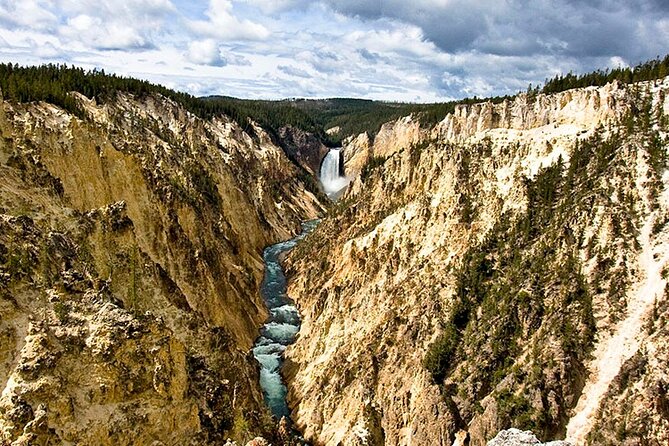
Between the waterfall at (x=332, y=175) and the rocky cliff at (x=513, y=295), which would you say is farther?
the waterfall at (x=332, y=175)

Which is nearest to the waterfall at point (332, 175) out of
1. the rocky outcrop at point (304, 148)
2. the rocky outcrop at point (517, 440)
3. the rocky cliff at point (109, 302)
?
the rocky outcrop at point (304, 148)

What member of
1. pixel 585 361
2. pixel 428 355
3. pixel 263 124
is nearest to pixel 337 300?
pixel 428 355

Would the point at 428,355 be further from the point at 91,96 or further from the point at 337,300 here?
the point at 91,96

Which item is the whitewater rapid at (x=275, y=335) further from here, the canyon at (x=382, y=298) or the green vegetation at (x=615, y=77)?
the green vegetation at (x=615, y=77)

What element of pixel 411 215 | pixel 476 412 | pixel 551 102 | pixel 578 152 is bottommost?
pixel 476 412

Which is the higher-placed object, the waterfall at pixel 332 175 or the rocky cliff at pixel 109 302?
the waterfall at pixel 332 175

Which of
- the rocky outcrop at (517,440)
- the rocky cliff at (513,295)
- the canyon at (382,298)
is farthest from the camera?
the rocky cliff at (513,295)

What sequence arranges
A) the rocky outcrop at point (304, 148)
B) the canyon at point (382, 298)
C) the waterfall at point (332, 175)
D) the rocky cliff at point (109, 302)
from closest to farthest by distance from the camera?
the rocky cliff at point (109, 302) → the canyon at point (382, 298) → the waterfall at point (332, 175) → the rocky outcrop at point (304, 148)

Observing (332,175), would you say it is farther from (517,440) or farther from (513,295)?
(517,440)
